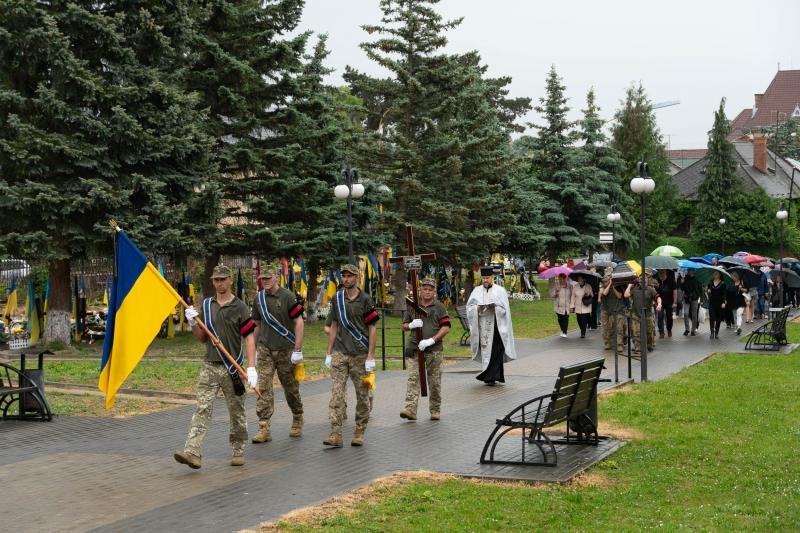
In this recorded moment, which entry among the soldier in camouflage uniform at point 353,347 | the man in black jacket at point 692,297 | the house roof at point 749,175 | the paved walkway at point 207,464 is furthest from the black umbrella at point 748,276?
the house roof at point 749,175

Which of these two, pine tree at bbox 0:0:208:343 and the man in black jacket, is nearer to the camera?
pine tree at bbox 0:0:208:343

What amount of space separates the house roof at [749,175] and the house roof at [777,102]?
156 feet

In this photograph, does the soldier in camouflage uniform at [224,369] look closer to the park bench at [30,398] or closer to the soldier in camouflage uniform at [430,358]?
the soldier in camouflage uniform at [430,358]

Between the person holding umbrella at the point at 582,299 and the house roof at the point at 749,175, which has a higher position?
the house roof at the point at 749,175

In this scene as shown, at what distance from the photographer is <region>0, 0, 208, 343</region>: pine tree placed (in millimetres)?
21547

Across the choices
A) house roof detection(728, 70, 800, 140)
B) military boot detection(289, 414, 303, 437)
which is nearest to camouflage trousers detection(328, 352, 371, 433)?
military boot detection(289, 414, 303, 437)

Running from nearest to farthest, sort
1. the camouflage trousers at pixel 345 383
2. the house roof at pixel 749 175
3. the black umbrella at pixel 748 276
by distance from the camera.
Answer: the camouflage trousers at pixel 345 383 < the black umbrella at pixel 748 276 < the house roof at pixel 749 175

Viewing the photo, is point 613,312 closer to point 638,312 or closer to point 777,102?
point 638,312

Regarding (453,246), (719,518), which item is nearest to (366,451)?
(719,518)

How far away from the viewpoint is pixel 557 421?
9680 millimetres

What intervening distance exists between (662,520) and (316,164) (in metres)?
23.7

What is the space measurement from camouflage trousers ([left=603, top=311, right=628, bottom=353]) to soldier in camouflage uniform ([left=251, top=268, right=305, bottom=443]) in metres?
10.7

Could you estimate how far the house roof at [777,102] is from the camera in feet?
429

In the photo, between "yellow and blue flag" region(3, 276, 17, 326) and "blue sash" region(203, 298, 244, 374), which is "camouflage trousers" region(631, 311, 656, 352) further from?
"yellow and blue flag" region(3, 276, 17, 326)
